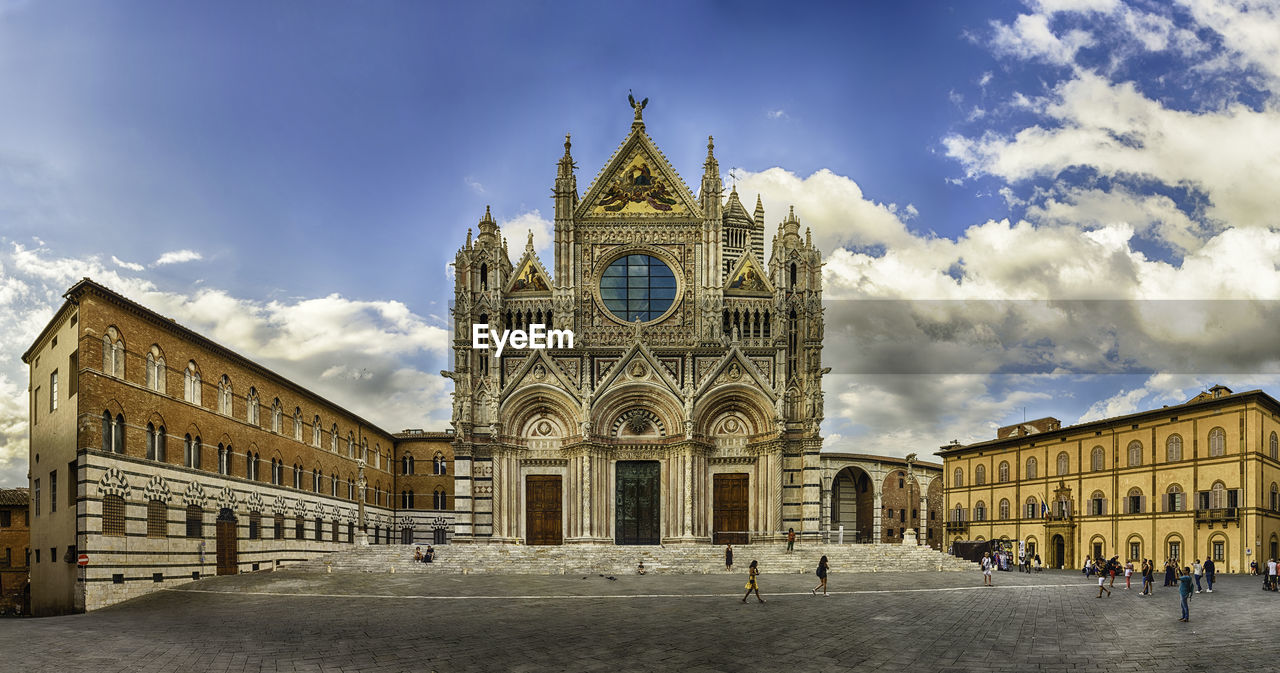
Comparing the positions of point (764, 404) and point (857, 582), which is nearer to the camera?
point (857, 582)

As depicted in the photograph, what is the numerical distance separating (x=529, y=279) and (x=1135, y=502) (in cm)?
3582

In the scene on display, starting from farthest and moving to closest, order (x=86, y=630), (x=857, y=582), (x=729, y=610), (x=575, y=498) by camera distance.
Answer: (x=575, y=498)
(x=857, y=582)
(x=729, y=610)
(x=86, y=630)

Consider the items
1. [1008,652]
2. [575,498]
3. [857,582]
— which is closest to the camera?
[1008,652]

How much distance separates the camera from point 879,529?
255 ft

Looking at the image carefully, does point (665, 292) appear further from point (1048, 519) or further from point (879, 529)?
point (879, 529)

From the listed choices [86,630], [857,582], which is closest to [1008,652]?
[857,582]

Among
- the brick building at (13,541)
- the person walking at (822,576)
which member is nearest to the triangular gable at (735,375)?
the person walking at (822,576)

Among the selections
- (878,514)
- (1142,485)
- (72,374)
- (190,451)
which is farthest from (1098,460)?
(72,374)

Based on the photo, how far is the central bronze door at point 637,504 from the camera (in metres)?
50.6

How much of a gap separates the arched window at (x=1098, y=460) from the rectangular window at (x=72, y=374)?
5237 cm

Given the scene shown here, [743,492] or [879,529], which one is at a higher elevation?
[743,492]

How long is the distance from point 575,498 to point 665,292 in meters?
11.9

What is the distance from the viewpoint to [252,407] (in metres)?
46.5

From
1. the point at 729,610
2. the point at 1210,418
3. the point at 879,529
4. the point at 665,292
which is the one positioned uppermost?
the point at 665,292
